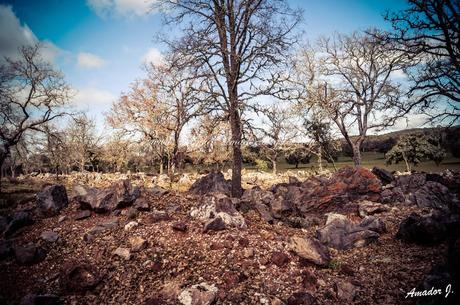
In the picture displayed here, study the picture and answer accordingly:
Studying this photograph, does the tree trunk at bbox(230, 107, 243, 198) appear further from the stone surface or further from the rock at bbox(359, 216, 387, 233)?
the stone surface

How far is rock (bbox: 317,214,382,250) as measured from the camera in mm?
6469

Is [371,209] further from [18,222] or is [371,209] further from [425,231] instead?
[18,222]

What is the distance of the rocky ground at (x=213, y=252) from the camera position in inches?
181

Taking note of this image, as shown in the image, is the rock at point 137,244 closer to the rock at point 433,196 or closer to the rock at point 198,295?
the rock at point 198,295

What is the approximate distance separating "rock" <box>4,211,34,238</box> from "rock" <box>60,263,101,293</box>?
352 cm

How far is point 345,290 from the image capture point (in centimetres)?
460

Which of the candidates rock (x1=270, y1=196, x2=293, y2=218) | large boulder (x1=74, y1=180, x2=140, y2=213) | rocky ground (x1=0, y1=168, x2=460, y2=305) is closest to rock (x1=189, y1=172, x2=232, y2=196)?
rocky ground (x1=0, y1=168, x2=460, y2=305)

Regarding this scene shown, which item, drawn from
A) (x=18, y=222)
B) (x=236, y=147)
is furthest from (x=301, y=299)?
(x=18, y=222)

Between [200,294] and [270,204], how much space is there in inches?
201

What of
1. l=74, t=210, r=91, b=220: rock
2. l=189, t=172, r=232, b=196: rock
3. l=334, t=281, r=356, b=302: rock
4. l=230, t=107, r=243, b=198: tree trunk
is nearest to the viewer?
l=334, t=281, r=356, b=302: rock

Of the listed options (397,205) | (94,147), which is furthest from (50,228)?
(94,147)

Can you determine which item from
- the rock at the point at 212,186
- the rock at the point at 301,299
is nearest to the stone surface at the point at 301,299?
the rock at the point at 301,299

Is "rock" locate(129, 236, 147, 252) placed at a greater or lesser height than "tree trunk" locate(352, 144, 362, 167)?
lesser

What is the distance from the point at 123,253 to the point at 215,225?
7.16ft
